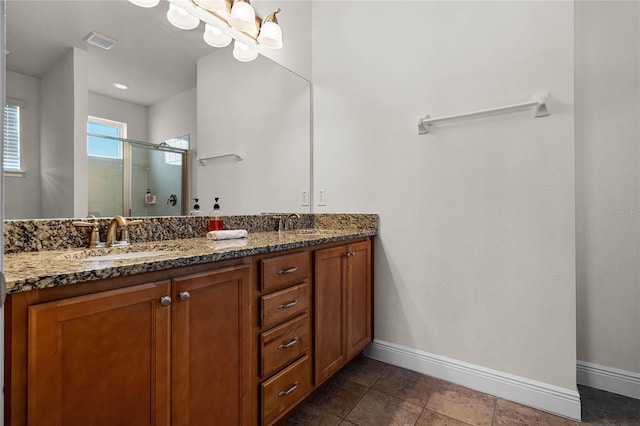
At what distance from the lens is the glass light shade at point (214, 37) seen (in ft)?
5.54

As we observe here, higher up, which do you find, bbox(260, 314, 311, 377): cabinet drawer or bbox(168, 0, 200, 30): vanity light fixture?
bbox(168, 0, 200, 30): vanity light fixture

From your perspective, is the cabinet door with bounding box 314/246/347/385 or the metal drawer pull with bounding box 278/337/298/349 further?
the cabinet door with bounding box 314/246/347/385

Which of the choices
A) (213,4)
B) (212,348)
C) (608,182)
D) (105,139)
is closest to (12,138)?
(105,139)

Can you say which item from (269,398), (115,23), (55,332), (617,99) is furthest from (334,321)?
(617,99)

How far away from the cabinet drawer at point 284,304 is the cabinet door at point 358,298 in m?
0.40

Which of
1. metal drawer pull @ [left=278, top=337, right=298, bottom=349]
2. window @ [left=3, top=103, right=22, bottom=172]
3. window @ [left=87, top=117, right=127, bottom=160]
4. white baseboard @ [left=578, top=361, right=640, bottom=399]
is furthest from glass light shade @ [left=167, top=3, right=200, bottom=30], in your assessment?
white baseboard @ [left=578, top=361, right=640, bottom=399]

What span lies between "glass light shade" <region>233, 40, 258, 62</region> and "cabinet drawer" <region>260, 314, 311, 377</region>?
153cm

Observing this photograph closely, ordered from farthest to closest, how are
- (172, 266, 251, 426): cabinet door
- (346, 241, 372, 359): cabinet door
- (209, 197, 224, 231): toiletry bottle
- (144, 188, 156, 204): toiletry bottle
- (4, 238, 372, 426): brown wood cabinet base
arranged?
1. (346, 241, 372, 359): cabinet door
2. (209, 197, 224, 231): toiletry bottle
3. (144, 188, 156, 204): toiletry bottle
4. (172, 266, 251, 426): cabinet door
5. (4, 238, 372, 426): brown wood cabinet base

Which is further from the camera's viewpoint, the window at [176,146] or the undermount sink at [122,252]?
the window at [176,146]

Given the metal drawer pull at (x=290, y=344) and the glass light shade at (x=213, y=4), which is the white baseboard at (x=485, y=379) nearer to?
the metal drawer pull at (x=290, y=344)

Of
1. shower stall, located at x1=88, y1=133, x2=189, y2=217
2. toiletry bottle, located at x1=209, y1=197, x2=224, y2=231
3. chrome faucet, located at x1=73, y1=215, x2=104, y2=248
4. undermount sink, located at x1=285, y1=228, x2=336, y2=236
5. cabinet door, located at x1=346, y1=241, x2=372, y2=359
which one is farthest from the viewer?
undermount sink, located at x1=285, y1=228, x2=336, y2=236

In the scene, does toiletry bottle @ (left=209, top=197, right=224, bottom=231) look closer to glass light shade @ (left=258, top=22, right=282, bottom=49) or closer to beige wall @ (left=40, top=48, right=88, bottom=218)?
beige wall @ (left=40, top=48, right=88, bottom=218)

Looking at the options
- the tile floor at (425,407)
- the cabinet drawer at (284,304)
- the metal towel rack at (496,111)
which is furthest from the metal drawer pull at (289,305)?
the metal towel rack at (496,111)

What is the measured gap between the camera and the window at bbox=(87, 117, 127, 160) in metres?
1.27
